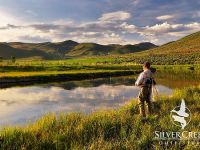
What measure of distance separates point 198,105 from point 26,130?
9.88 meters

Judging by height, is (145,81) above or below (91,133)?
above

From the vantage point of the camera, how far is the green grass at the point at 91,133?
1104 cm

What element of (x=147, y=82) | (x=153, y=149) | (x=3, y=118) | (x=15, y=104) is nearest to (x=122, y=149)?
(x=153, y=149)

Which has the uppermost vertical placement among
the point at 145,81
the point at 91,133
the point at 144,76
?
the point at 144,76

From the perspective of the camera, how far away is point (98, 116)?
573 inches

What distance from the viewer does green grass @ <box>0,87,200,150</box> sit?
36.2ft

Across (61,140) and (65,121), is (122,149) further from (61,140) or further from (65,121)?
(65,121)

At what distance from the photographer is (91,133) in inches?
495
